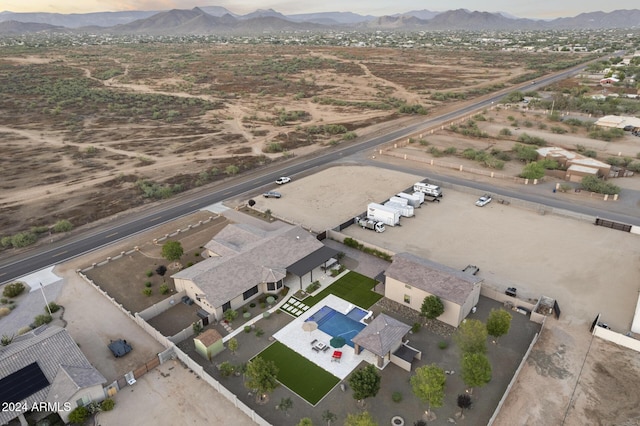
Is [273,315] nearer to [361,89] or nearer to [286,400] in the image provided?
[286,400]

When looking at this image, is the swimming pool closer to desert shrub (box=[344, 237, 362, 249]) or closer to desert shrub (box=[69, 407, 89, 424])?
desert shrub (box=[344, 237, 362, 249])

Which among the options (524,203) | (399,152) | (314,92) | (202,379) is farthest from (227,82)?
(202,379)

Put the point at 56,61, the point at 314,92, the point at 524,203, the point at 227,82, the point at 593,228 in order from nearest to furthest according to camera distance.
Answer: the point at 593,228 < the point at 524,203 < the point at 314,92 < the point at 227,82 < the point at 56,61

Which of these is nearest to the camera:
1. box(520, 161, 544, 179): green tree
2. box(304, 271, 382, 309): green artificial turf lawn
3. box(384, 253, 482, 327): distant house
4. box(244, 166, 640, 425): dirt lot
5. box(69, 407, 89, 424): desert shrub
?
box(69, 407, 89, 424): desert shrub

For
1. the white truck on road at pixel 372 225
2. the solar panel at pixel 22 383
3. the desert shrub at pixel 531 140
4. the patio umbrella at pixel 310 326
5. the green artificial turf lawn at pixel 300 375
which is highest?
the desert shrub at pixel 531 140

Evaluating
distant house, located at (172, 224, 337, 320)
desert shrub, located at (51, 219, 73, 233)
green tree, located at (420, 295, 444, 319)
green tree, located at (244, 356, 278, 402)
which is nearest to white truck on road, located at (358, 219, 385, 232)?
distant house, located at (172, 224, 337, 320)

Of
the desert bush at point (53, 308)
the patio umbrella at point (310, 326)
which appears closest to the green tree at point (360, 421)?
the patio umbrella at point (310, 326)

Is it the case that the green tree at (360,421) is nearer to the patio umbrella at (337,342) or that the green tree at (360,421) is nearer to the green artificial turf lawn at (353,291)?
the patio umbrella at (337,342)
